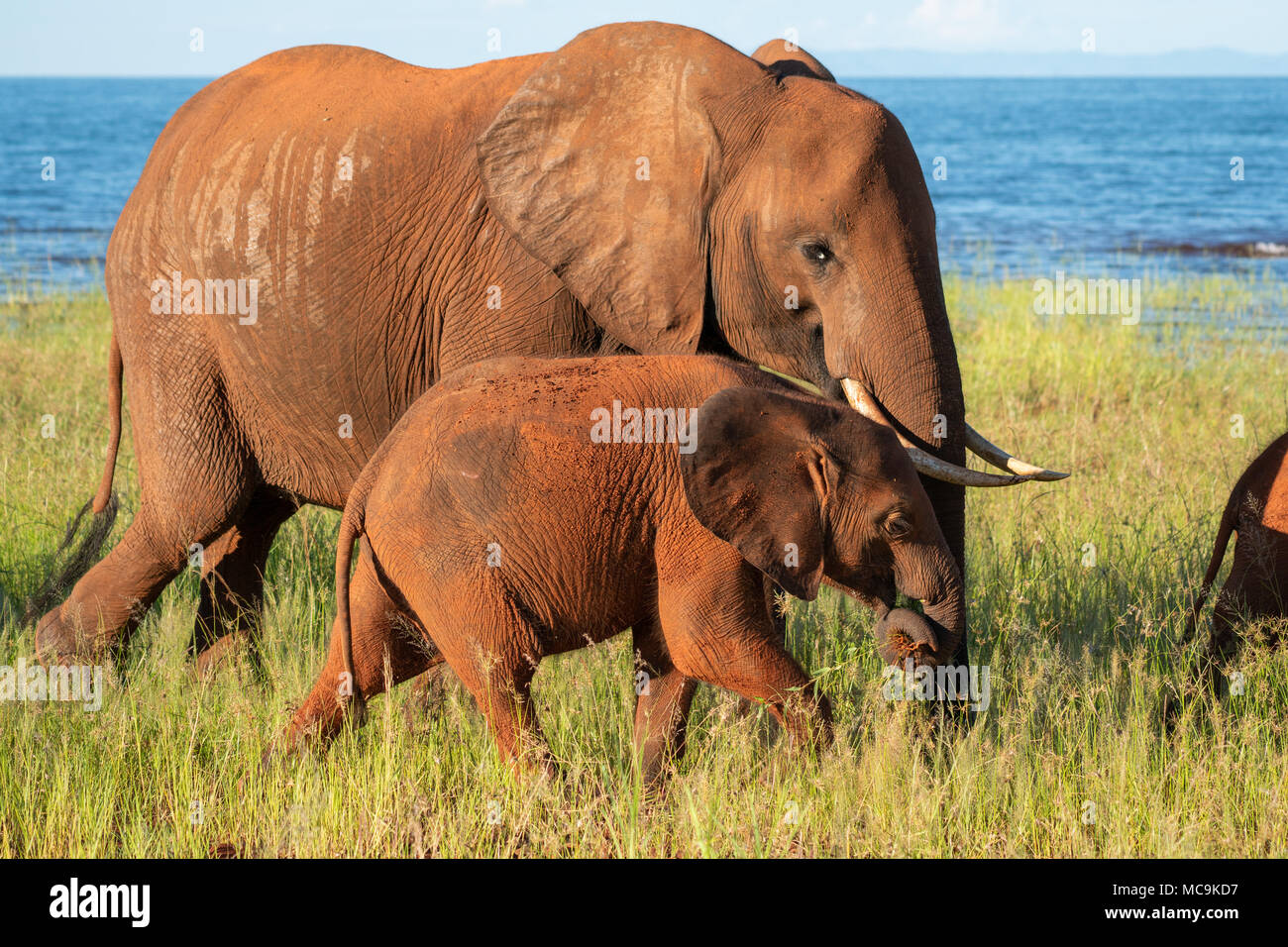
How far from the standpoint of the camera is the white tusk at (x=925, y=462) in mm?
3861

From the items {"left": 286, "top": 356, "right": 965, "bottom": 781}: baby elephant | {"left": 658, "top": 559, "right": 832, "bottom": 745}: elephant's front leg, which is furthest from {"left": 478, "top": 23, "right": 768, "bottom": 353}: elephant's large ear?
{"left": 658, "top": 559, "right": 832, "bottom": 745}: elephant's front leg

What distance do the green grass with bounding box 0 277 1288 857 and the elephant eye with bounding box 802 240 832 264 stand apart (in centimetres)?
124

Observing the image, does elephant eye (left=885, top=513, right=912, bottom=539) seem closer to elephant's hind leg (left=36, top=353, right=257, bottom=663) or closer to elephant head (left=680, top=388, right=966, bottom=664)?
elephant head (left=680, top=388, right=966, bottom=664)

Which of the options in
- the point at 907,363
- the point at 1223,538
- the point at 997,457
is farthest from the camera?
the point at 1223,538

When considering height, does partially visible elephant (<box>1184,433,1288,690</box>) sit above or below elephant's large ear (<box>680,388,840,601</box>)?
below

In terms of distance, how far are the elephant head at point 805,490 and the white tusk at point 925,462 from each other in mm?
110

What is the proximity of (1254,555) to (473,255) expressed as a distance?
2599mm

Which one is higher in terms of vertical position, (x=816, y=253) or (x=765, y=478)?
(x=816, y=253)

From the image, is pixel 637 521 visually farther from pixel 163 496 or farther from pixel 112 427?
pixel 112 427

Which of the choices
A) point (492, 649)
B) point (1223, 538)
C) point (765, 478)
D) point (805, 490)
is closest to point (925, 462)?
point (805, 490)

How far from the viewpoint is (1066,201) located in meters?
34.1

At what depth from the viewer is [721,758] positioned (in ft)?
13.7

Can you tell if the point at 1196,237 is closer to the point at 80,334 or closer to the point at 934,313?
the point at 80,334

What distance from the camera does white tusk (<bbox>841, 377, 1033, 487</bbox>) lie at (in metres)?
3.86
